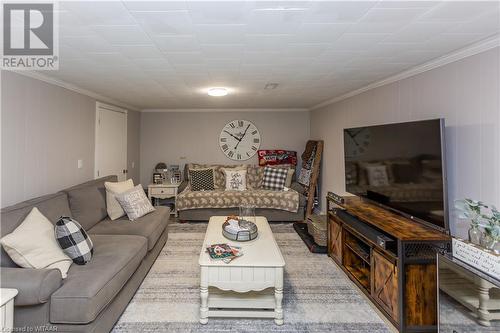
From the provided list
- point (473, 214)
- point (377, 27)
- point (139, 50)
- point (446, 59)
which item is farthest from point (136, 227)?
point (446, 59)

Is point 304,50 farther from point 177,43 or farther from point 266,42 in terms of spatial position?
point 177,43

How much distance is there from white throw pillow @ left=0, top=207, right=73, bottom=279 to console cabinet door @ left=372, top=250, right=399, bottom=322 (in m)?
2.32

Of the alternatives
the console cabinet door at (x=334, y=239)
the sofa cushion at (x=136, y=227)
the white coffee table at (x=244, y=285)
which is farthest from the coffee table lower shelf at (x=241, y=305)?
the console cabinet door at (x=334, y=239)

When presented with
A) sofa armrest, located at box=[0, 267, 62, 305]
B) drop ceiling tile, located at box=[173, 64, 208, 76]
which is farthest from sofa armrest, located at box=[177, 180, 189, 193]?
sofa armrest, located at box=[0, 267, 62, 305]

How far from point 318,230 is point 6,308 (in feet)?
9.99

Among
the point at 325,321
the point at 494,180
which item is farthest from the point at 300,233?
the point at 494,180

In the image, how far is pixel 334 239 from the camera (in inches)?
125

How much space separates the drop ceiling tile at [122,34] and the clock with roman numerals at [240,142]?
3.90 m

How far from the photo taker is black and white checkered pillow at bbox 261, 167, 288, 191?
509 cm

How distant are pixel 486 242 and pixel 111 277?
244cm

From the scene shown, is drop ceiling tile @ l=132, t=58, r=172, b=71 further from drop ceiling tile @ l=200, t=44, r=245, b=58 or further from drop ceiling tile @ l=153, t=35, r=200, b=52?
drop ceiling tile @ l=200, t=44, r=245, b=58

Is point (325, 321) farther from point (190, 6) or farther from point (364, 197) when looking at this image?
point (190, 6)

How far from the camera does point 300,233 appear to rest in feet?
13.4

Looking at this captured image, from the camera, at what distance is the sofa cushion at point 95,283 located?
5.36 feet
